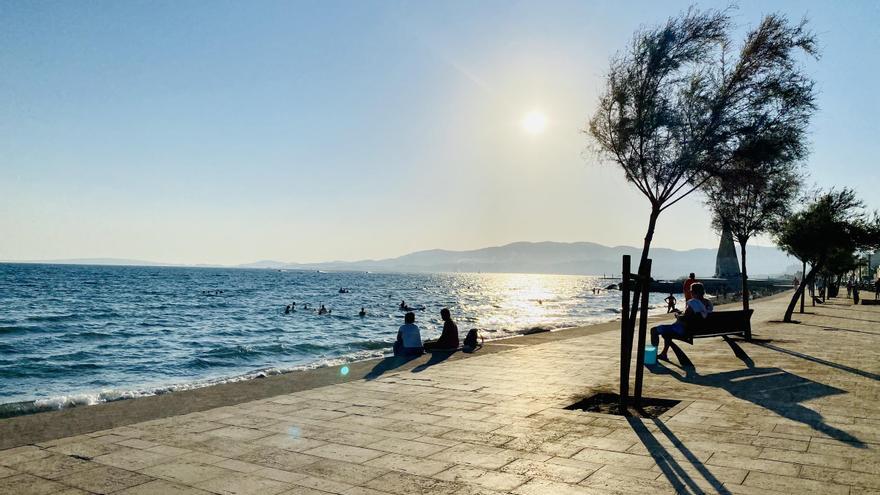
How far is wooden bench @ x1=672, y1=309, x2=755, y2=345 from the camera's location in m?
12.3

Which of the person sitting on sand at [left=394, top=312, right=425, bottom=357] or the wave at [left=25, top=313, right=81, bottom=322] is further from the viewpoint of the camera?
the wave at [left=25, top=313, right=81, bottom=322]

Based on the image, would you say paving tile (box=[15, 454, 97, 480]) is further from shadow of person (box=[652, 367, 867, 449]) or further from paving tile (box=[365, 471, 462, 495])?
shadow of person (box=[652, 367, 867, 449])

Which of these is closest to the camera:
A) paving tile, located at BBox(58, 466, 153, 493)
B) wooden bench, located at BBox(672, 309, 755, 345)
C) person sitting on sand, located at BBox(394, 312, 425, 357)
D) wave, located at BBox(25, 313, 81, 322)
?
paving tile, located at BBox(58, 466, 153, 493)

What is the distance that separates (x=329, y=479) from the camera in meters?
5.28

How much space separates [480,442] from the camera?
6500 mm

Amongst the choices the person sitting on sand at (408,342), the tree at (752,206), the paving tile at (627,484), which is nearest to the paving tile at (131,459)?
the paving tile at (627,484)

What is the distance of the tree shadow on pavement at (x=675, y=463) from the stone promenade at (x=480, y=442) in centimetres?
2

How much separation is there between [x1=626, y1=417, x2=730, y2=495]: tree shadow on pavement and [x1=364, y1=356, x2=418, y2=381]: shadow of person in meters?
5.46

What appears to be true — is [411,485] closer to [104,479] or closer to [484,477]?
[484,477]

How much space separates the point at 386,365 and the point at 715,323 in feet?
23.2

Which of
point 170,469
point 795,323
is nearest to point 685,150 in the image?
point 170,469

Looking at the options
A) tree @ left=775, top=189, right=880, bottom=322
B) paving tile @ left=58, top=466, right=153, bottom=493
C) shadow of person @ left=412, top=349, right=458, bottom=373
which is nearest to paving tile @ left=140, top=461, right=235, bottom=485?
paving tile @ left=58, top=466, right=153, bottom=493

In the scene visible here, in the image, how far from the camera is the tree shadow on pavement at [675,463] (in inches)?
197

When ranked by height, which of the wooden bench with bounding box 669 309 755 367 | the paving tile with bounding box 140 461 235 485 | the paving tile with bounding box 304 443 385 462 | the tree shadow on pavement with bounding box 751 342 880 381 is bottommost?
the paving tile with bounding box 140 461 235 485
